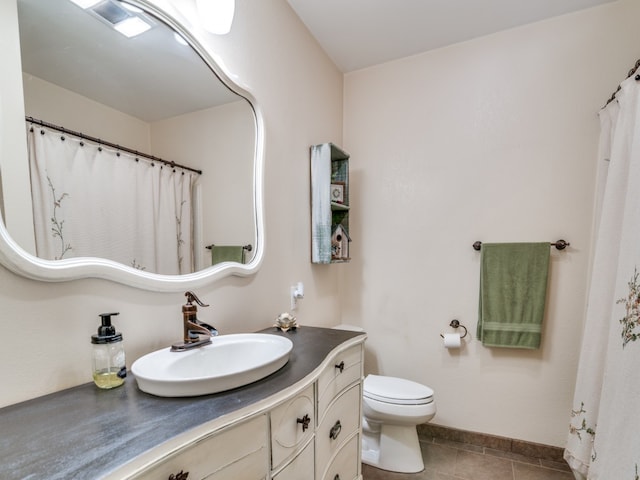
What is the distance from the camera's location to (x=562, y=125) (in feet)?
5.86

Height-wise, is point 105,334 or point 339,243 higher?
point 339,243

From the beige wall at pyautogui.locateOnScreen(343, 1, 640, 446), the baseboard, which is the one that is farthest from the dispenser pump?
the baseboard

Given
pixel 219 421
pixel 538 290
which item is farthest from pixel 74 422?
pixel 538 290

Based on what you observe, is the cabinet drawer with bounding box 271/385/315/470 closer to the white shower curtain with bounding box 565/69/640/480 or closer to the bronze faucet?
the bronze faucet

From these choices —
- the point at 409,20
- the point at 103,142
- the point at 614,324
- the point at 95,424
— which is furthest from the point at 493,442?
the point at 409,20

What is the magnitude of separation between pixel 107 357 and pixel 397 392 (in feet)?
4.92

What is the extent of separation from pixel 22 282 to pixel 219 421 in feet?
1.86

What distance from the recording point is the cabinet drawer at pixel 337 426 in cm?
103

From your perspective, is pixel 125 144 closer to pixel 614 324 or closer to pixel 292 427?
pixel 292 427

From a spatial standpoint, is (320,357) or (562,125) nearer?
(320,357)

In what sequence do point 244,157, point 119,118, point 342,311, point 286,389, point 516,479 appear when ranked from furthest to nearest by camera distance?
1. point 342,311
2. point 516,479
3. point 244,157
4. point 119,118
5. point 286,389

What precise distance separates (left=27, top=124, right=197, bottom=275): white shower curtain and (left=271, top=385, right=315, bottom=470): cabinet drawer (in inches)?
23.6

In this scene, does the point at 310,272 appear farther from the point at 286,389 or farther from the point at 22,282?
the point at 22,282

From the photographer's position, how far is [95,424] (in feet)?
1.96
